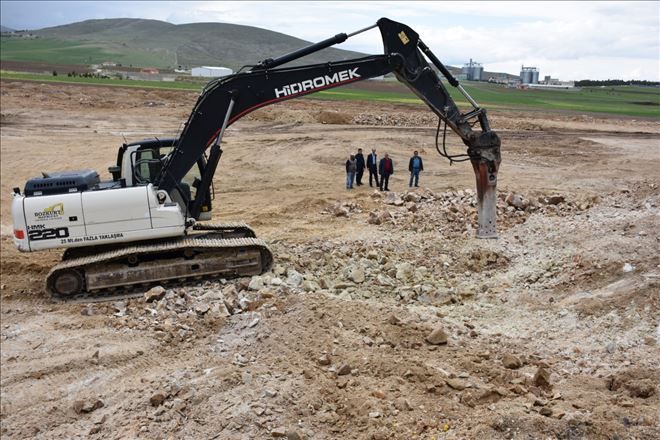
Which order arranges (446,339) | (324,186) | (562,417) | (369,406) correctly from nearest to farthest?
(562,417) < (369,406) < (446,339) < (324,186)

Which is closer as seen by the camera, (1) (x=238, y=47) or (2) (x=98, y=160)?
(2) (x=98, y=160)

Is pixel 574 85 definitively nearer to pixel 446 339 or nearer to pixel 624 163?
pixel 624 163

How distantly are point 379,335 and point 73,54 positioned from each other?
14177cm

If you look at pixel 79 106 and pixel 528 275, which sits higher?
pixel 79 106

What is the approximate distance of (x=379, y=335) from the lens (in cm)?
863

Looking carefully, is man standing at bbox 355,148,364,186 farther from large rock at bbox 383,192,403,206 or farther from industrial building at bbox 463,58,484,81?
industrial building at bbox 463,58,484,81

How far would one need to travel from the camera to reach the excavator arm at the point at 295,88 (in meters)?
11.0

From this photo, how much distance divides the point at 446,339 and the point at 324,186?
1305 cm

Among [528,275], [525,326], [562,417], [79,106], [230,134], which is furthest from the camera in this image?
[79,106]

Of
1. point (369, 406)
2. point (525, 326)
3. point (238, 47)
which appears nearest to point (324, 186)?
point (525, 326)

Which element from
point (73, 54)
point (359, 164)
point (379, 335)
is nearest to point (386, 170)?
point (359, 164)

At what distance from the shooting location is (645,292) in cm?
874

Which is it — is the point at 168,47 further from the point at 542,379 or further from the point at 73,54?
the point at 542,379

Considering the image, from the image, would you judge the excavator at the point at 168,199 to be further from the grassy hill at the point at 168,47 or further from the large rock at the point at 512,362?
the grassy hill at the point at 168,47
